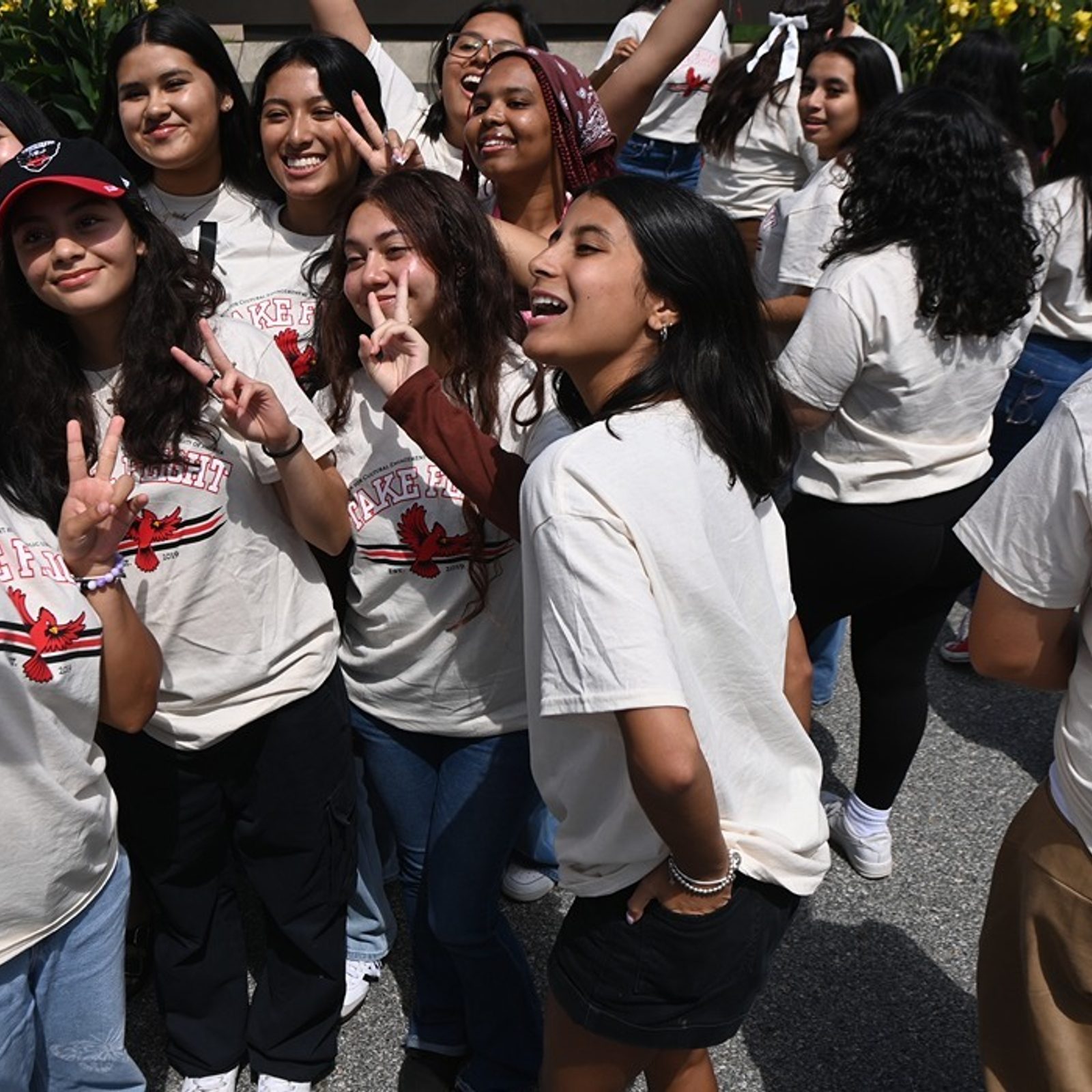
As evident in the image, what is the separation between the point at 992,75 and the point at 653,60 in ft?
4.46

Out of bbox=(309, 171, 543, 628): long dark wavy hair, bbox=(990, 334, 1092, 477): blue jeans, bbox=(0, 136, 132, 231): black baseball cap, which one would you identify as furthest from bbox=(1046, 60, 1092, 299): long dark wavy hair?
bbox=(0, 136, 132, 231): black baseball cap

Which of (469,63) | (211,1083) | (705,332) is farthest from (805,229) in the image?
(211,1083)

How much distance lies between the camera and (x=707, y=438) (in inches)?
62.9

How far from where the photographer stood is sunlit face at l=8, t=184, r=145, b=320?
192 centimetres

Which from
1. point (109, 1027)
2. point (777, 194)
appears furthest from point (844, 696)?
point (109, 1027)

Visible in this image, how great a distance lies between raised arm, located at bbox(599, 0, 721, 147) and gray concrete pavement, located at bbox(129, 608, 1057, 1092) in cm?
194

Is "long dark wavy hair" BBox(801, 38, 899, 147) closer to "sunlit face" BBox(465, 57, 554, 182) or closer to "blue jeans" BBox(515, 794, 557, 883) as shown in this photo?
"sunlit face" BBox(465, 57, 554, 182)

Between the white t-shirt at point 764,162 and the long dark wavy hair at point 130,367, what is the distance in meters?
2.75

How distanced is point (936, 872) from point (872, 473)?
1089mm

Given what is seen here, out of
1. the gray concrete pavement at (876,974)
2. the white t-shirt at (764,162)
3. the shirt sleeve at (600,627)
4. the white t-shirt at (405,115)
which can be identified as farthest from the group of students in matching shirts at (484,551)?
the white t-shirt at (764,162)

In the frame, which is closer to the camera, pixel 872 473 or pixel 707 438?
pixel 707 438

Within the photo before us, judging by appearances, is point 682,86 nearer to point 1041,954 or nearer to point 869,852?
point 869,852

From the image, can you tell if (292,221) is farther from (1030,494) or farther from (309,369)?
(1030,494)

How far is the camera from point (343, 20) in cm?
329
